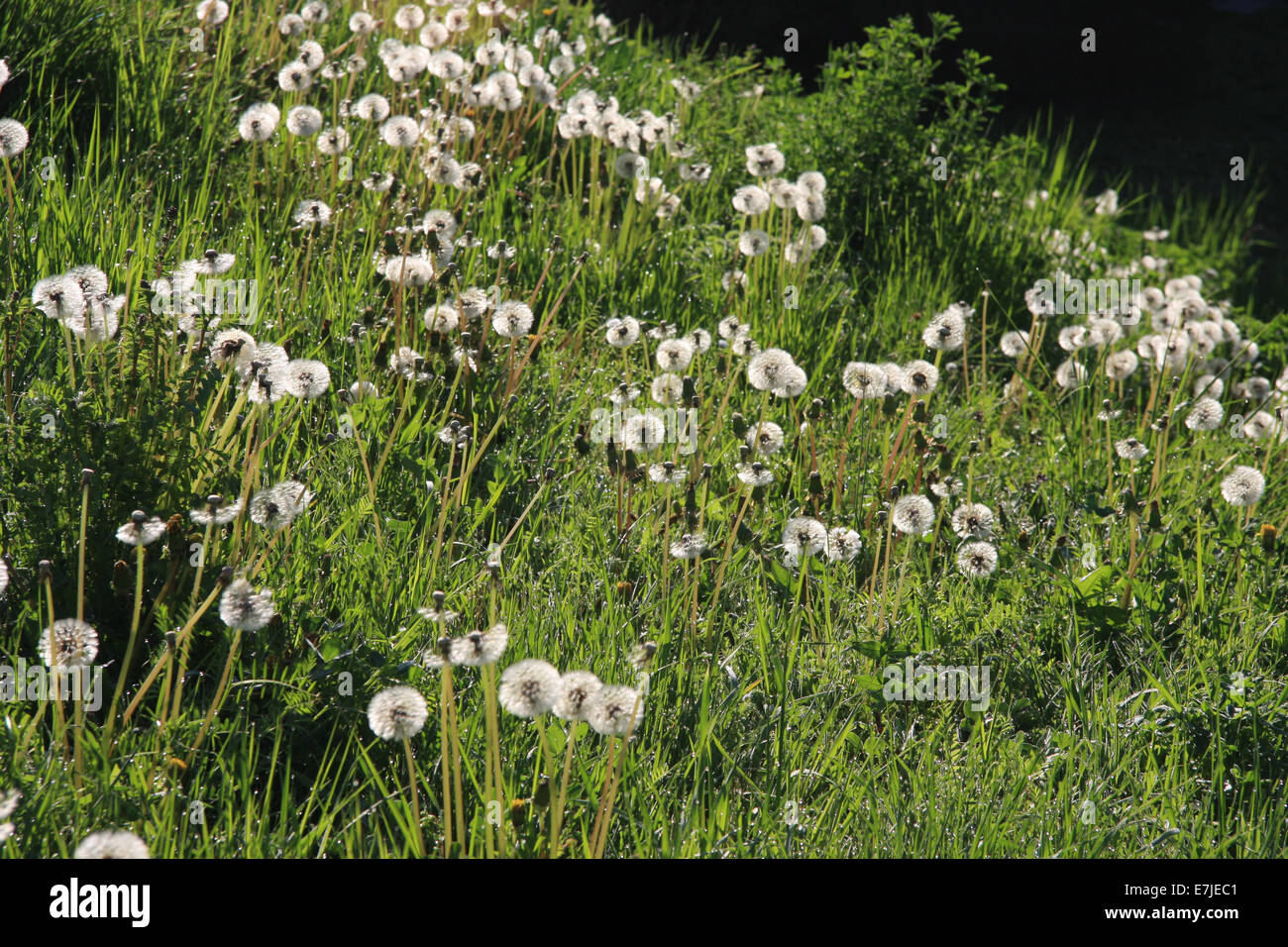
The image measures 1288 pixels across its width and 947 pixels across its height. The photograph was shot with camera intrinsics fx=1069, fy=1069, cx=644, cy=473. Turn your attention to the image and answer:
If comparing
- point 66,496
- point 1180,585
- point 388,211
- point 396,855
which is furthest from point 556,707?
point 388,211

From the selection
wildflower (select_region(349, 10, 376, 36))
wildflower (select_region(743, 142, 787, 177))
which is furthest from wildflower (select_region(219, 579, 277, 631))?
wildflower (select_region(349, 10, 376, 36))

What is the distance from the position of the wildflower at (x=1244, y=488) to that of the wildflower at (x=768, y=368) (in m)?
1.30

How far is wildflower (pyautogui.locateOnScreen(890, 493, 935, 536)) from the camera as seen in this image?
2.61m

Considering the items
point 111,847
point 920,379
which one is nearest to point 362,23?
point 920,379

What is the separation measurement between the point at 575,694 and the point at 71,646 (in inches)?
33.5

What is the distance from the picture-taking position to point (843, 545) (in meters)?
2.68

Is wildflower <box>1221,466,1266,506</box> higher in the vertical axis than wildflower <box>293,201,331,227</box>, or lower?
A: lower

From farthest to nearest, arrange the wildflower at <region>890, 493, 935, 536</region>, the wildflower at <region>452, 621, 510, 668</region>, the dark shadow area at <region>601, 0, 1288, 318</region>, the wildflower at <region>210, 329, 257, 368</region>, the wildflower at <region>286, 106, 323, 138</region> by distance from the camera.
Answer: the dark shadow area at <region>601, 0, 1288, 318</region> → the wildflower at <region>286, 106, 323, 138</region> → the wildflower at <region>890, 493, 935, 536</region> → the wildflower at <region>210, 329, 257, 368</region> → the wildflower at <region>452, 621, 510, 668</region>

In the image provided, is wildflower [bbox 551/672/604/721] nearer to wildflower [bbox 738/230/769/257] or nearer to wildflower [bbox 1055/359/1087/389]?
wildflower [bbox 738/230/769/257]

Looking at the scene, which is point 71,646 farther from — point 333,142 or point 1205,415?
point 1205,415

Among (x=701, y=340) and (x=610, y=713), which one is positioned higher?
(x=701, y=340)

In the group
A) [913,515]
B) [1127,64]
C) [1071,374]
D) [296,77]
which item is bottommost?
[913,515]

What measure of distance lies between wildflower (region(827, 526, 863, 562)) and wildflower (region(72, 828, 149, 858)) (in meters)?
1.71
